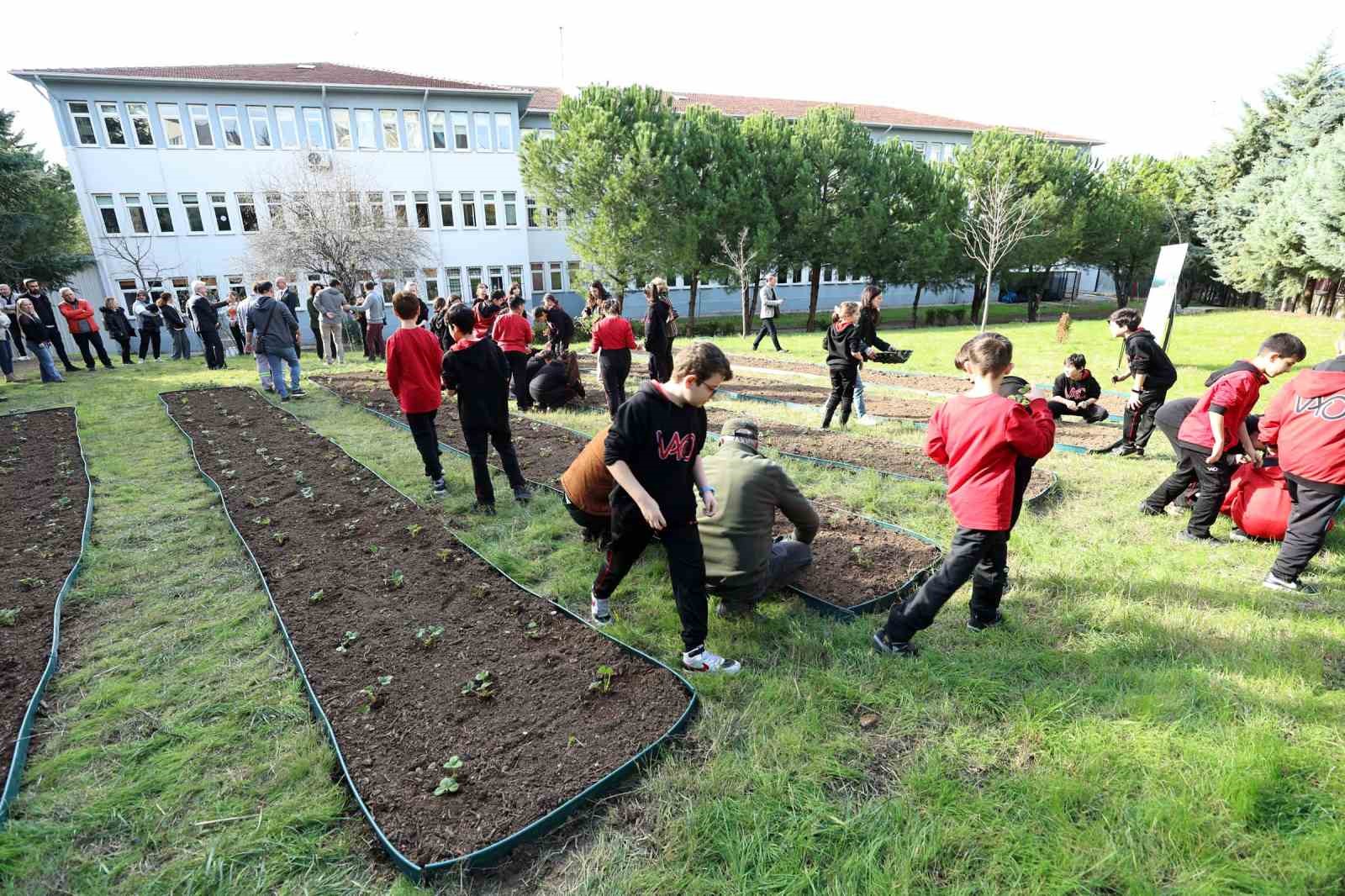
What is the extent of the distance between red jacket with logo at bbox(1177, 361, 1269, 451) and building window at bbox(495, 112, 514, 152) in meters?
32.2

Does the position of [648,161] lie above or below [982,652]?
above

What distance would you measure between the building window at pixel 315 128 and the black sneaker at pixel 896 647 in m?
32.3

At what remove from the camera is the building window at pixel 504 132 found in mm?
30812

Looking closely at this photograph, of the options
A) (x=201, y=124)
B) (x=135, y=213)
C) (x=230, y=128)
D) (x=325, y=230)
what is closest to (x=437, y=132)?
(x=230, y=128)

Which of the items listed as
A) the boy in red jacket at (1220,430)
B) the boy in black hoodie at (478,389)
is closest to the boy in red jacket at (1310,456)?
the boy in red jacket at (1220,430)

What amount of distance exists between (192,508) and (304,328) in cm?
2644

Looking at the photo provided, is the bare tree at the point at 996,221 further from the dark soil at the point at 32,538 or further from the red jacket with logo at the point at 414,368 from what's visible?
the dark soil at the point at 32,538

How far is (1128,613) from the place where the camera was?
3.90m

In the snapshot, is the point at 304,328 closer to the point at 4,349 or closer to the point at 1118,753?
the point at 4,349

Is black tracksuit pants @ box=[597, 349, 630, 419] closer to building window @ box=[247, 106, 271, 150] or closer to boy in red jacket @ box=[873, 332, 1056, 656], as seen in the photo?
boy in red jacket @ box=[873, 332, 1056, 656]

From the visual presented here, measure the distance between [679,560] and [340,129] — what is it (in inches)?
1281

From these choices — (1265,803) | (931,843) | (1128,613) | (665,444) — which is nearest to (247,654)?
(665,444)

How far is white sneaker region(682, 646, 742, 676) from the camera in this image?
11.2 ft

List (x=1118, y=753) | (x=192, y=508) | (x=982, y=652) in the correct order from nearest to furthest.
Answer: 1. (x=1118, y=753)
2. (x=982, y=652)
3. (x=192, y=508)
